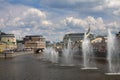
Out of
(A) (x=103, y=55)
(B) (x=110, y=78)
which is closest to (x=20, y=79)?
(B) (x=110, y=78)

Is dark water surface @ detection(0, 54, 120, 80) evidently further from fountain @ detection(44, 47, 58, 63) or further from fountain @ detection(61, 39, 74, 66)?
fountain @ detection(44, 47, 58, 63)

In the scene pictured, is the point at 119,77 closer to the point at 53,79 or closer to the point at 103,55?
the point at 53,79

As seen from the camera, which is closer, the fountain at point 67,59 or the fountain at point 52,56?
the fountain at point 67,59

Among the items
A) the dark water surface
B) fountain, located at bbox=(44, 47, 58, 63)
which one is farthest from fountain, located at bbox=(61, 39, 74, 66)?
the dark water surface

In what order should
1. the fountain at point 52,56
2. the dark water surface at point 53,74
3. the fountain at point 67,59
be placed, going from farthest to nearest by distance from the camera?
the fountain at point 52,56
the fountain at point 67,59
the dark water surface at point 53,74

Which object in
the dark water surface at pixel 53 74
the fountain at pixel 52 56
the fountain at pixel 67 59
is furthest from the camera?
the fountain at pixel 52 56

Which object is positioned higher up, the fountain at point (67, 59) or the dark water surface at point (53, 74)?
the fountain at point (67, 59)

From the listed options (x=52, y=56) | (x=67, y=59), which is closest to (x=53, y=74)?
(x=67, y=59)

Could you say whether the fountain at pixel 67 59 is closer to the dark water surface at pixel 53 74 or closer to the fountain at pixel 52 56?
the fountain at pixel 52 56

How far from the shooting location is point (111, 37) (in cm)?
6378

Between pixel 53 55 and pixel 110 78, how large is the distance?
9604cm

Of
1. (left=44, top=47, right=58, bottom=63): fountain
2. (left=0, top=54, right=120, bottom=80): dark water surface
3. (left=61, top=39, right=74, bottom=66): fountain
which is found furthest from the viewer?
(left=44, top=47, right=58, bottom=63): fountain

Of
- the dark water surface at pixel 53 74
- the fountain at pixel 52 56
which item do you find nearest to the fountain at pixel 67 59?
the fountain at pixel 52 56

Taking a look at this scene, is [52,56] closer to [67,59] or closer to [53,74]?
[67,59]
